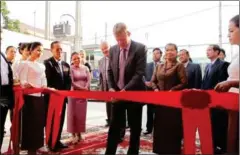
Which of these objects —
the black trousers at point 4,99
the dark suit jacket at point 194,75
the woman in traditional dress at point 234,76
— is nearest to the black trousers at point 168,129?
the woman in traditional dress at point 234,76

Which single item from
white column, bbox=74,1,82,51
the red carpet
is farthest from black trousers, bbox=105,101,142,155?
white column, bbox=74,1,82,51

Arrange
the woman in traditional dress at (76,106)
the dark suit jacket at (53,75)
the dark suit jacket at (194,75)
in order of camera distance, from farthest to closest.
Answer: the dark suit jacket at (194,75)
the woman in traditional dress at (76,106)
the dark suit jacket at (53,75)

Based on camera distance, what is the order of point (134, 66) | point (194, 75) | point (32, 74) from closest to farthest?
1. point (134, 66)
2. point (32, 74)
3. point (194, 75)

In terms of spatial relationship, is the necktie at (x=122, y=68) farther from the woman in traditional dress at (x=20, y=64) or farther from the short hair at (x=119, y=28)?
the woman in traditional dress at (x=20, y=64)

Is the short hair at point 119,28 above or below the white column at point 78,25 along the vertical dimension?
below

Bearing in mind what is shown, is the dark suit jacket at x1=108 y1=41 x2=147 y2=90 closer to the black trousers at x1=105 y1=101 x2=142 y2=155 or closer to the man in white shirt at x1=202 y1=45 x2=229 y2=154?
Answer: the black trousers at x1=105 y1=101 x2=142 y2=155

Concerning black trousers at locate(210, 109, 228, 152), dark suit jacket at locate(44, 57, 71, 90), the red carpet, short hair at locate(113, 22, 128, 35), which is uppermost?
short hair at locate(113, 22, 128, 35)

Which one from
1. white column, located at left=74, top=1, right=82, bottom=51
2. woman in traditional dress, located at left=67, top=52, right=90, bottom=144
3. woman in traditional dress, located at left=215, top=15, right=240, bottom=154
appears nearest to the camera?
woman in traditional dress, located at left=215, top=15, right=240, bottom=154

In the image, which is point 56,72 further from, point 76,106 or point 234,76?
point 234,76

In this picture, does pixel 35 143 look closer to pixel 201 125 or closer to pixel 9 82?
pixel 9 82

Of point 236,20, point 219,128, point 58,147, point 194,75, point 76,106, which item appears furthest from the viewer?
point 194,75

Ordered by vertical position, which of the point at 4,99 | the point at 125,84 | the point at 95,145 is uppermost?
the point at 125,84

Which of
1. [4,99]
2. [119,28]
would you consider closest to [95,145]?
[4,99]

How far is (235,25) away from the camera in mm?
1882
